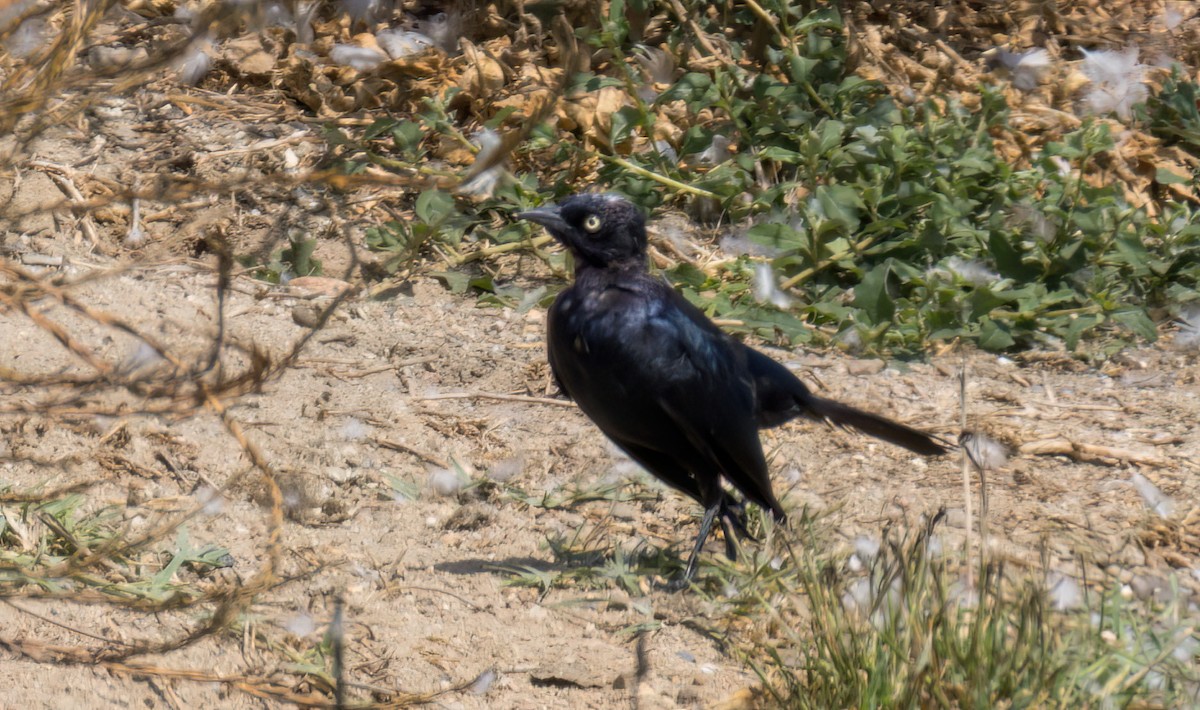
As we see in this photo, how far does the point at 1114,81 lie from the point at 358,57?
10.8 ft

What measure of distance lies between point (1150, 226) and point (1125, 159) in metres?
0.67

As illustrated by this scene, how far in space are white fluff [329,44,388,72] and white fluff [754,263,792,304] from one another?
Result: 1937 mm

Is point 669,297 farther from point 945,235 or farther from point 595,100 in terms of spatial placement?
point 595,100

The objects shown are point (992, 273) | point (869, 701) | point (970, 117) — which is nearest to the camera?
point (869, 701)

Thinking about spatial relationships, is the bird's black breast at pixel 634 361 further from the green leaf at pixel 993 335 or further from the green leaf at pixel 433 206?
the green leaf at pixel 433 206

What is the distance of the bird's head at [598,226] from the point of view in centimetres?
345

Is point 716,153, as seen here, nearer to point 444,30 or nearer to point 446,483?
point 444,30

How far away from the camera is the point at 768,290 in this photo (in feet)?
15.5

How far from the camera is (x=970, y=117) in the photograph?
536 centimetres

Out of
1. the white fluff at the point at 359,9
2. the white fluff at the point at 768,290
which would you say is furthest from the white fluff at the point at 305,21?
the white fluff at the point at 768,290

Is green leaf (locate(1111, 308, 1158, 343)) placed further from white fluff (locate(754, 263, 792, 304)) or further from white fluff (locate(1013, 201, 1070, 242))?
white fluff (locate(754, 263, 792, 304))

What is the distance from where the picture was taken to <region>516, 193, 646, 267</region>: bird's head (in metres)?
3.45

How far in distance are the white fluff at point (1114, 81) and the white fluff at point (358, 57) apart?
306 cm

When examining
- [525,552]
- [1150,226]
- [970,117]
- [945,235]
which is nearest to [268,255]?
[525,552]
